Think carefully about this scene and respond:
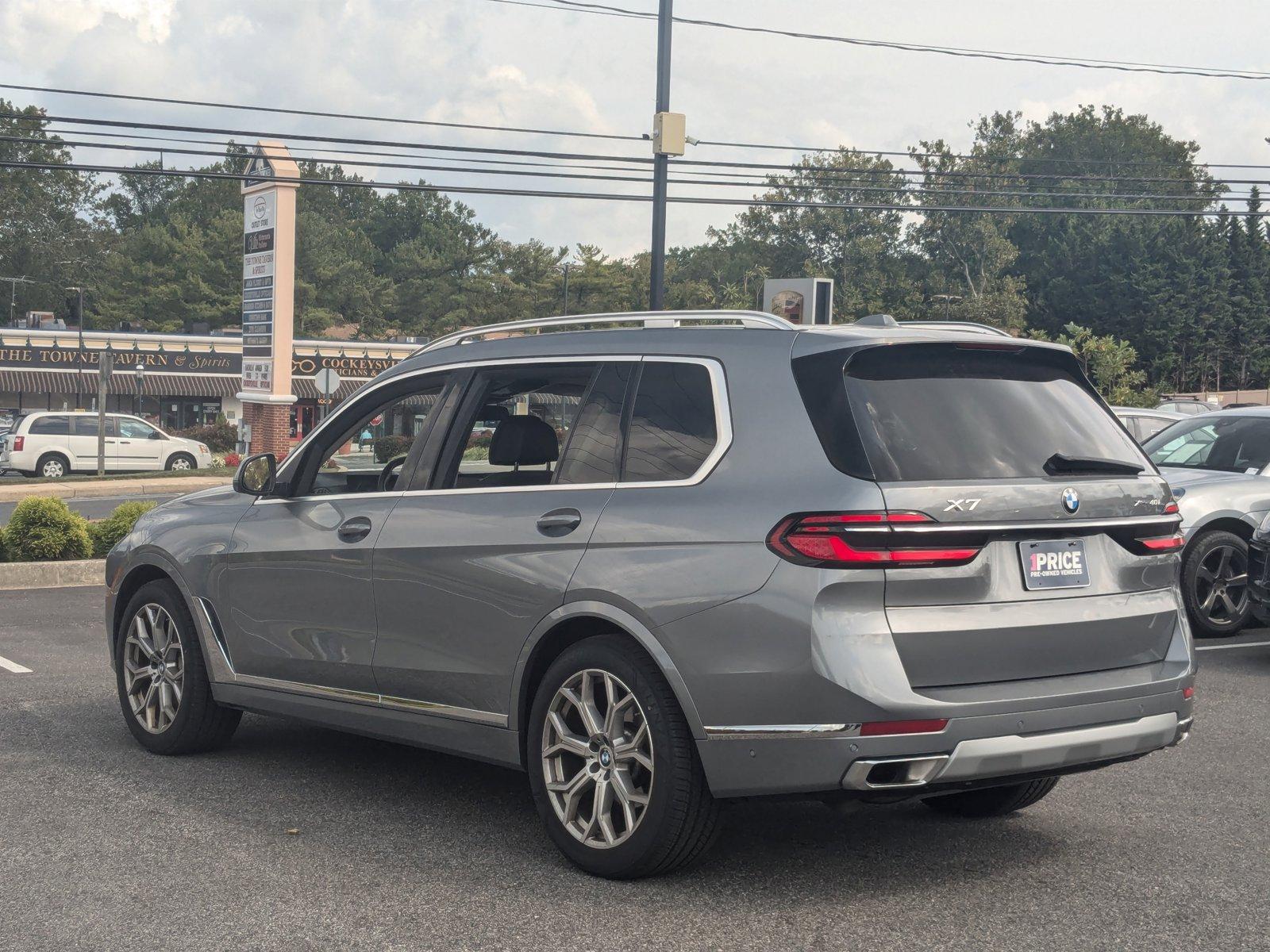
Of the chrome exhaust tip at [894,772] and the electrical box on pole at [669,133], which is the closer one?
the chrome exhaust tip at [894,772]

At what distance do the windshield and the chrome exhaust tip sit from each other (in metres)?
8.29

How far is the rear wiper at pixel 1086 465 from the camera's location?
4.75 meters

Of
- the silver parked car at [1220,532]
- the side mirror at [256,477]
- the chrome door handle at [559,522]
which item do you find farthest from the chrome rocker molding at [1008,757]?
the silver parked car at [1220,532]

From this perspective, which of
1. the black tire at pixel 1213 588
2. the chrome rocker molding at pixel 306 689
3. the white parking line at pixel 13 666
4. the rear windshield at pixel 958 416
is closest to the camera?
the rear windshield at pixel 958 416

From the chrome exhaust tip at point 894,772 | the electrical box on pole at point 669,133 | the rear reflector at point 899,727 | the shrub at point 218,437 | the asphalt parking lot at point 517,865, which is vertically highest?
the electrical box on pole at point 669,133

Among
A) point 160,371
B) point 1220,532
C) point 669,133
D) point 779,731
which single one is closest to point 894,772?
point 779,731

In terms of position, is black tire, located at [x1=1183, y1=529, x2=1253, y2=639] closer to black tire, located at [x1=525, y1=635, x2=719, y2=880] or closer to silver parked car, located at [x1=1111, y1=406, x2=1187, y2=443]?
silver parked car, located at [x1=1111, y1=406, x2=1187, y2=443]

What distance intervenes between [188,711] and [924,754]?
3662mm

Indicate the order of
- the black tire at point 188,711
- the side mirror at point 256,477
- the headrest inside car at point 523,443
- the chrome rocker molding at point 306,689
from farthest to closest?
1. the black tire at point 188,711
2. the side mirror at point 256,477
3. the headrest inside car at point 523,443
4. the chrome rocker molding at point 306,689

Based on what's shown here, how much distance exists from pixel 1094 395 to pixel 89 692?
5.85 meters

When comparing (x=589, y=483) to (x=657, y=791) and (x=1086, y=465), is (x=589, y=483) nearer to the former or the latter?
(x=657, y=791)

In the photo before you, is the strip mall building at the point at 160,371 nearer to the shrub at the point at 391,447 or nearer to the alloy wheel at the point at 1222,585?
the alloy wheel at the point at 1222,585

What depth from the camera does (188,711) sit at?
21.6ft

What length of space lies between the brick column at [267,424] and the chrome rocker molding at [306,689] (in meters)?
32.7
